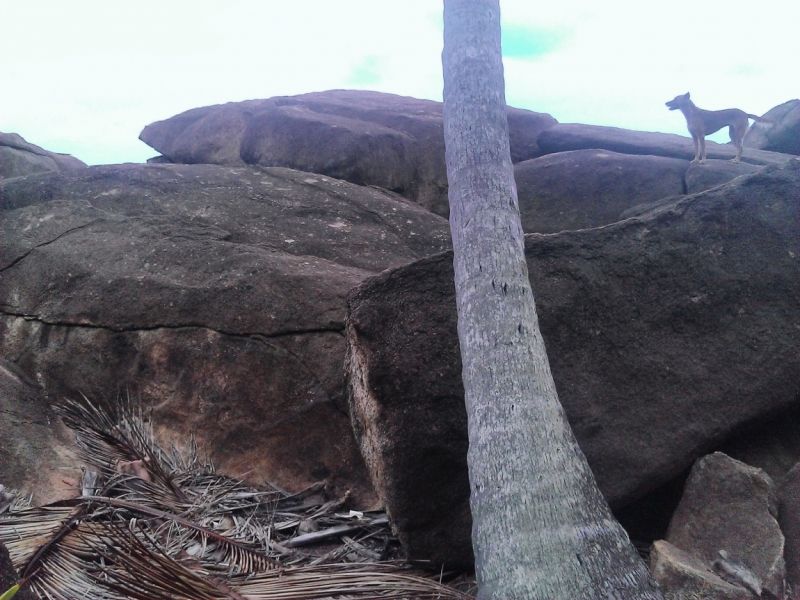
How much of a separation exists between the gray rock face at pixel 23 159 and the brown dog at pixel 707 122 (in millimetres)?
9440

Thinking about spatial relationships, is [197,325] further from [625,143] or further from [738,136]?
[625,143]

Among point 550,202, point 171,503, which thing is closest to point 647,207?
point 550,202

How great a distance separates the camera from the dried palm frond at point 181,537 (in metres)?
3.64

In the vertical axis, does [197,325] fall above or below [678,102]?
below

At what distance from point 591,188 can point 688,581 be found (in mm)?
7788

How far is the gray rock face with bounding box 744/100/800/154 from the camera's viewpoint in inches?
563

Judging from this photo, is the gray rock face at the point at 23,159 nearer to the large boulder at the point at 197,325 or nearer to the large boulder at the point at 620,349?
the large boulder at the point at 197,325

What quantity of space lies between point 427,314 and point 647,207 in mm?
5970

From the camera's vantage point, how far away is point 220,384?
6.30 meters

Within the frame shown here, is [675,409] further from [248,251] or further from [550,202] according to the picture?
[550,202]

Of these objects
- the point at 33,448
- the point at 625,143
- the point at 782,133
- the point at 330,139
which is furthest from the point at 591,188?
the point at 33,448

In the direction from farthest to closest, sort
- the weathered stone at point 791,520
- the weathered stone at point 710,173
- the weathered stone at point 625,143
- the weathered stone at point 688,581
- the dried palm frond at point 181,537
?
the weathered stone at point 625,143 → the weathered stone at point 710,173 → the weathered stone at point 791,520 → the weathered stone at point 688,581 → the dried palm frond at point 181,537

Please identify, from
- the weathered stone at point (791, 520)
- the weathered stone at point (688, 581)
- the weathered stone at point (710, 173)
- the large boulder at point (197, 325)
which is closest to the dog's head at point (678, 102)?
the weathered stone at point (710, 173)

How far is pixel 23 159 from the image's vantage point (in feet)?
44.0
